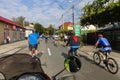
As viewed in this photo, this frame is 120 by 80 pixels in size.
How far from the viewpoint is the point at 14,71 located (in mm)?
4332

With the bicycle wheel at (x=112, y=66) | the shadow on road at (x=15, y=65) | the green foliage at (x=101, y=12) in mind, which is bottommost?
the bicycle wheel at (x=112, y=66)

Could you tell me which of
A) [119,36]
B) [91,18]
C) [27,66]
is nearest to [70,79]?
[27,66]

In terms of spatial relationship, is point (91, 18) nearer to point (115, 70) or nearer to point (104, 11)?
point (104, 11)

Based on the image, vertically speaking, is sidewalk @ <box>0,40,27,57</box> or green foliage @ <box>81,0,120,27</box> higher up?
green foliage @ <box>81,0,120,27</box>

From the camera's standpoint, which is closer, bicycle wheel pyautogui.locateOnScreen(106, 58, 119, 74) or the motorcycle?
the motorcycle

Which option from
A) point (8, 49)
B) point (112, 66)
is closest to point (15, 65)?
point (112, 66)

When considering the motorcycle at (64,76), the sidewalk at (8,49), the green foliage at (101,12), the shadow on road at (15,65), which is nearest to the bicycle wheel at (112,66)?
the shadow on road at (15,65)

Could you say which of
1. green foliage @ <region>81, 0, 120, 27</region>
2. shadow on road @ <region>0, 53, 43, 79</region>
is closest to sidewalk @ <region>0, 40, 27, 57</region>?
green foliage @ <region>81, 0, 120, 27</region>

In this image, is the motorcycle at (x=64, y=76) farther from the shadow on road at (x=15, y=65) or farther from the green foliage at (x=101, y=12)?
the green foliage at (x=101, y=12)

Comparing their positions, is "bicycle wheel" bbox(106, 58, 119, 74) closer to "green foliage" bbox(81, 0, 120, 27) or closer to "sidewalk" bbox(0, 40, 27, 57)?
"sidewalk" bbox(0, 40, 27, 57)

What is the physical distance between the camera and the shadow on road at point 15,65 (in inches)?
171

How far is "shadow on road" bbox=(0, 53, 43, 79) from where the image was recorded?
434 cm

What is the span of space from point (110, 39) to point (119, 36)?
3.49 metres

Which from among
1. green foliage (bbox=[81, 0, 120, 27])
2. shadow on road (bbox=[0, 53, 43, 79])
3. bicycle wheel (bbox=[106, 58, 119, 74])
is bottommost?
bicycle wheel (bbox=[106, 58, 119, 74])
